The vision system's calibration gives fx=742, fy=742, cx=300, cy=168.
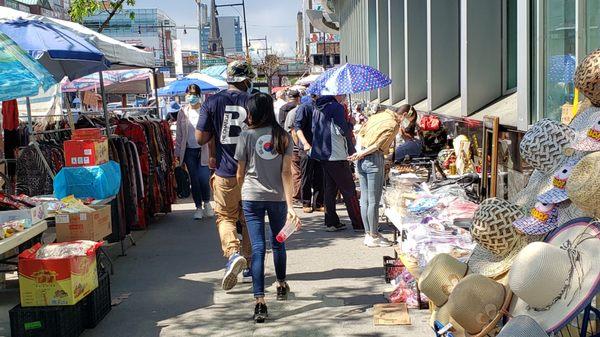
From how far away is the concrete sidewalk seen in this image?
5.73 metres

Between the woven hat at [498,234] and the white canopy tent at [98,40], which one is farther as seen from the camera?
the white canopy tent at [98,40]

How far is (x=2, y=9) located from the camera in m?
8.48

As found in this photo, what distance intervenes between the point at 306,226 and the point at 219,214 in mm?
3672

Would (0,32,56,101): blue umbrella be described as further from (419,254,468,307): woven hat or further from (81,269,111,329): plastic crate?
(419,254,468,307): woven hat

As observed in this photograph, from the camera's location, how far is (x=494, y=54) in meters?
10.3

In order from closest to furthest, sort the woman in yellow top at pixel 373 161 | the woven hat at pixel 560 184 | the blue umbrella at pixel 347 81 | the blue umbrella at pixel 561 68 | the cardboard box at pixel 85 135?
the woven hat at pixel 560 184, the blue umbrella at pixel 561 68, the cardboard box at pixel 85 135, the woman in yellow top at pixel 373 161, the blue umbrella at pixel 347 81

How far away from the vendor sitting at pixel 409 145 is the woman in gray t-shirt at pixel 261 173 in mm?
4166

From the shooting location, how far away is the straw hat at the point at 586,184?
316cm

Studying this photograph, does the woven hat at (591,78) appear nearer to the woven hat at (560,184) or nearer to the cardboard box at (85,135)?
the woven hat at (560,184)

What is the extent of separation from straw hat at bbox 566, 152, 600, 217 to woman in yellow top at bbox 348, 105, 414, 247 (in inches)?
186

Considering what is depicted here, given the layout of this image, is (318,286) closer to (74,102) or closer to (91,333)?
(91,333)

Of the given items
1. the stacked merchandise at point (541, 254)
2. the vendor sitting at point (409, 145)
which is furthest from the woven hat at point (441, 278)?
the vendor sitting at point (409, 145)

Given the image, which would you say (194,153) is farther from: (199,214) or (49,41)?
(49,41)

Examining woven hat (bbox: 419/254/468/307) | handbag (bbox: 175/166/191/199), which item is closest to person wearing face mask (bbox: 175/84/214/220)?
handbag (bbox: 175/166/191/199)
